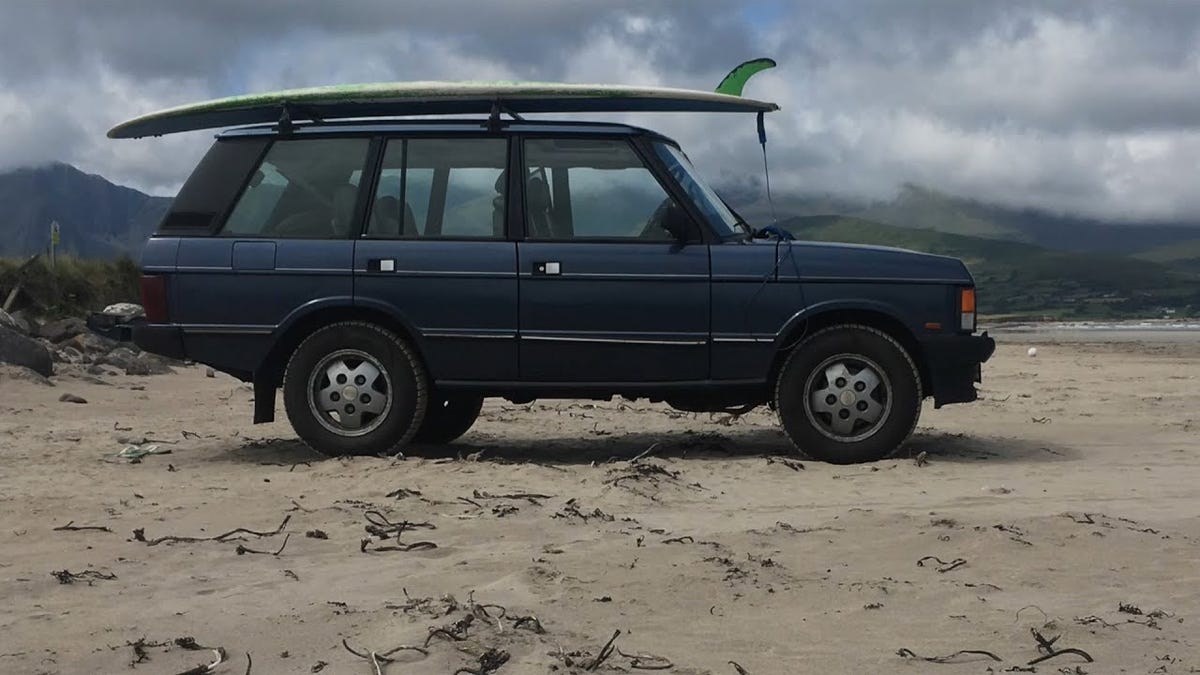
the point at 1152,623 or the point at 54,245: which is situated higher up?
the point at 54,245

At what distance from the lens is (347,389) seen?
312 inches

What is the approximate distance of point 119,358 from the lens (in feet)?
52.1

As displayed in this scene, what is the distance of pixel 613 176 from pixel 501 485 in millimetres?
2136

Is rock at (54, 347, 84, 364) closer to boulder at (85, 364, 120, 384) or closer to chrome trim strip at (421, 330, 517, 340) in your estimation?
boulder at (85, 364, 120, 384)

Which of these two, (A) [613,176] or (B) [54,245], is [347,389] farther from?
(B) [54,245]

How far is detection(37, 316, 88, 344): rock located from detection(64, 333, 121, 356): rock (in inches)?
5.4

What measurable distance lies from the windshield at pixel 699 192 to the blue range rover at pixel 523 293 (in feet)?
0.08

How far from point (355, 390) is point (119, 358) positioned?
9.01 metres

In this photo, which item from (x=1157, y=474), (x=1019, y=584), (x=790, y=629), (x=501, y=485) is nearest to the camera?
(x=790, y=629)

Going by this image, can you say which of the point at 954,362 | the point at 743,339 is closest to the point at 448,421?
the point at 743,339

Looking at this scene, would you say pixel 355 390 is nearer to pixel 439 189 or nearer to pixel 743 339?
pixel 439 189

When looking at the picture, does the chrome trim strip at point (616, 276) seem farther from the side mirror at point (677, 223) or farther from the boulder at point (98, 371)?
the boulder at point (98, 371)

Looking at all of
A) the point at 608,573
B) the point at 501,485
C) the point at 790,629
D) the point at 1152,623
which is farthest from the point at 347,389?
the point at 1152,623

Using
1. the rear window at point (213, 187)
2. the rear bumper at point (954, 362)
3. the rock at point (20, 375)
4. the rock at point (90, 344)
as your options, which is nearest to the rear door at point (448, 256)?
the rear window at point (213, 187)
